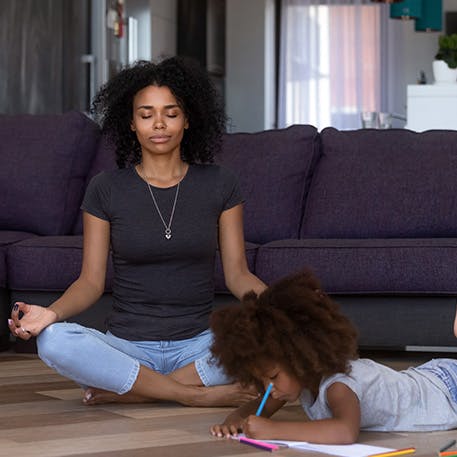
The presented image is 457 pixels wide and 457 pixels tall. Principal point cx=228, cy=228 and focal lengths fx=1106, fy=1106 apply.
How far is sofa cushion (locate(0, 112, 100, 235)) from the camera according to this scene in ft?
14.1

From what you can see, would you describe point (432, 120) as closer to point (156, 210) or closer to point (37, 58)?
point (37, 58)

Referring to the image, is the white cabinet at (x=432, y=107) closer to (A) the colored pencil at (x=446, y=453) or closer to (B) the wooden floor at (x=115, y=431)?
(B) the wooden floor at (x=115, y=431)

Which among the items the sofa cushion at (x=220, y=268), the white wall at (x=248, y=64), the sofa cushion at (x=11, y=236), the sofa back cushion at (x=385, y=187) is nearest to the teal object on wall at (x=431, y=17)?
the white wall at (x=248, y=64)

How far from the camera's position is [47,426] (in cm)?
259

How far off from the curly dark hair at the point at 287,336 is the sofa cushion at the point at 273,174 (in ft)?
5.72

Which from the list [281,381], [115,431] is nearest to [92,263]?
[115,431]

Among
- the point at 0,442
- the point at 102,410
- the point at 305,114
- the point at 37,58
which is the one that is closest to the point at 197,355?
the point at 102,410

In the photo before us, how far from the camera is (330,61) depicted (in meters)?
11.0

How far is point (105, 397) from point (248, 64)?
26.8 feet

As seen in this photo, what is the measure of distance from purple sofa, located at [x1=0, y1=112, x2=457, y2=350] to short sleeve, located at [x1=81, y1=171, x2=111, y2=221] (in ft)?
2.74

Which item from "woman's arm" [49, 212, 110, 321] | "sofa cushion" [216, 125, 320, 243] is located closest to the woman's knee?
"woman's arm" [49, 212, 110, 321]

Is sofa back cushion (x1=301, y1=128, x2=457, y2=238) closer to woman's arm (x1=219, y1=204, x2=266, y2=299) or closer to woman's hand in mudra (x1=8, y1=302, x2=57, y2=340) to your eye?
woman's arm (x1=219, y1=204, x2=266, y2=299)

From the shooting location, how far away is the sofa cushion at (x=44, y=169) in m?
4.30

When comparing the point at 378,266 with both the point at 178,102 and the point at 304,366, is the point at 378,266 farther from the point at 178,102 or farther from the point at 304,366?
the point at 304,366
